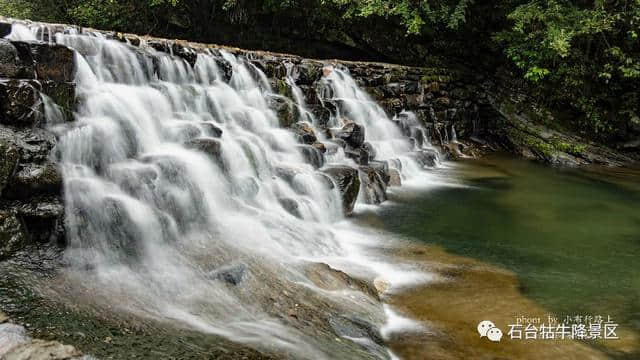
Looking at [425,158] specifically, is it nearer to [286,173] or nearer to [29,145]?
[286,173]

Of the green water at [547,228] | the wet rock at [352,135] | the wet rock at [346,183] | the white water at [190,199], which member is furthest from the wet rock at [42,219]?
the wet rock at [352,135]

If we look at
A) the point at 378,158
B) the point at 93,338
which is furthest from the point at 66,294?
the point at 378,158

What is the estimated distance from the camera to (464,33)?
16578 millimetres

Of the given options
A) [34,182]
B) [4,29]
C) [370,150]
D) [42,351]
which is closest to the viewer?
[42,351]

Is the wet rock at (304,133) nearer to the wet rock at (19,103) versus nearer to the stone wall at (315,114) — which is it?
the stone wall at (315,114)

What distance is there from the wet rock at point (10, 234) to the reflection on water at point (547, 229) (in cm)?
372

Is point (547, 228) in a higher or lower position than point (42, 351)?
lower

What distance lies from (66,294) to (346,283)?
2474 mm

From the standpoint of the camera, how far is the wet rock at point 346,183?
7591mm

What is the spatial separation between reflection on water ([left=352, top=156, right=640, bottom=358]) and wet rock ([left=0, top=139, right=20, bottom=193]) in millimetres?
3996

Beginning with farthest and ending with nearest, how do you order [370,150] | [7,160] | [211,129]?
[370,150], [211,129], [7,160]

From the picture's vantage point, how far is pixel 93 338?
9.60 feet

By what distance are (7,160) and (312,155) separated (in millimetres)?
5001

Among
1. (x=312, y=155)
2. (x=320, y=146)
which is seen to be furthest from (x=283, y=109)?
(x=312, y=155)
